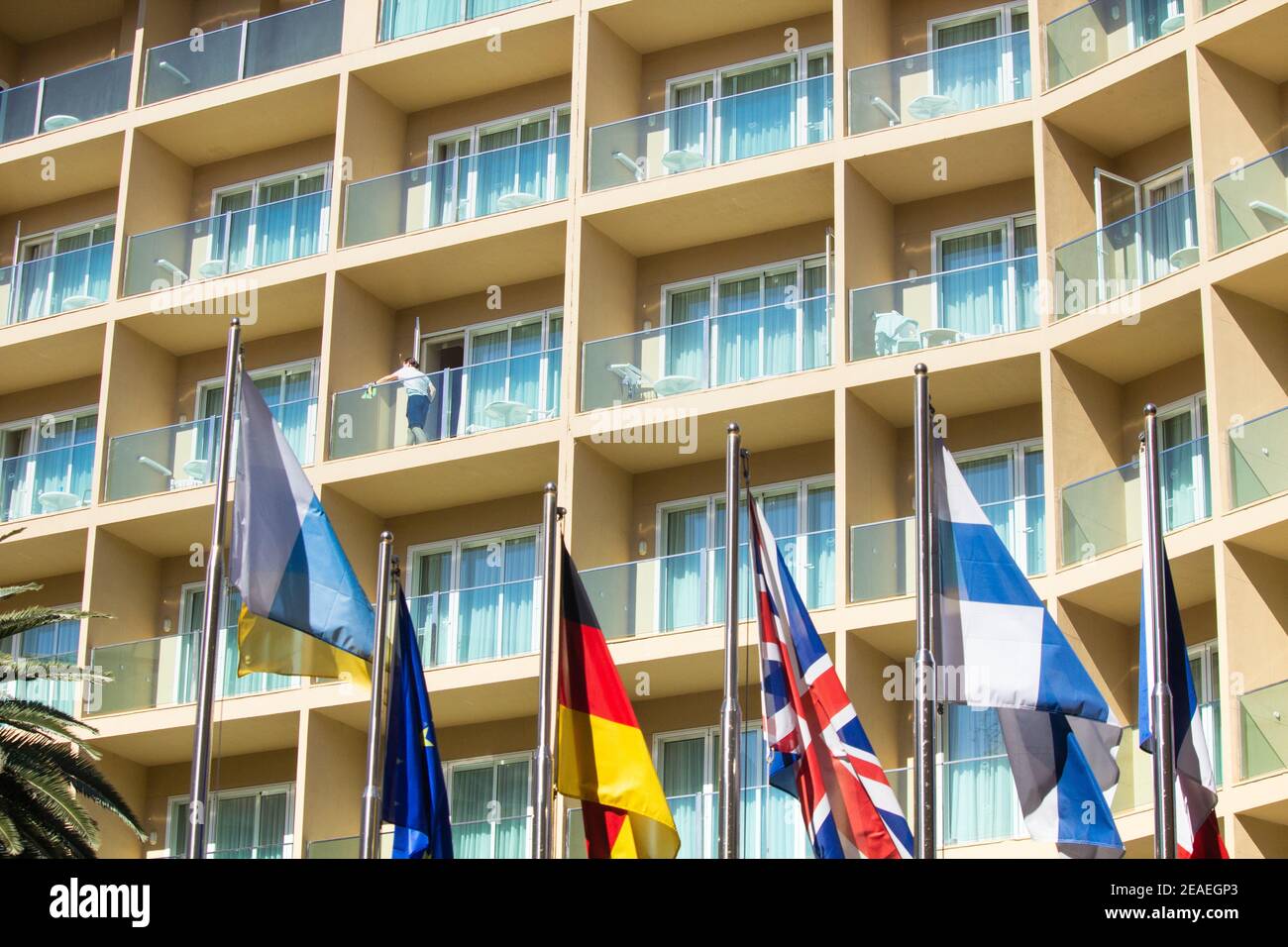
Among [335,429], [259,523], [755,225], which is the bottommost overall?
[259,523]

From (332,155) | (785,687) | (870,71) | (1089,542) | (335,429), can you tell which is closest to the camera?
(785,687)

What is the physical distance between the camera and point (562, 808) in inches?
1425

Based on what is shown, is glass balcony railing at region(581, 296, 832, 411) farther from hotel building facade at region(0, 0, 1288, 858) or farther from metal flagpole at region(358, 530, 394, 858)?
metal flagpole at region(358, 530, 394, 858)

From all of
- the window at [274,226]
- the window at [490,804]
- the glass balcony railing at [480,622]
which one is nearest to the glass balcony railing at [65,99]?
the window at [274,226]

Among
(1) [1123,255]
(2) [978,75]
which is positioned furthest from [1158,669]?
(2) [978,75]

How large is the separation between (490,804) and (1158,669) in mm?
16087

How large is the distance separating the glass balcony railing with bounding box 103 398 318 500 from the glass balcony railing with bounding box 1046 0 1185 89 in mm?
14069

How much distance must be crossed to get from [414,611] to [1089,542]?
37.6ft

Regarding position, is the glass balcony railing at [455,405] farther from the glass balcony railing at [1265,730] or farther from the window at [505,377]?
the glass balcony railing at [1265,730]

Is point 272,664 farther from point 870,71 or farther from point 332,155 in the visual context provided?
point 332,155

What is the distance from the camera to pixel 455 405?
3994 cm

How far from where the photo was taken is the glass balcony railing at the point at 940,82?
1467 inches

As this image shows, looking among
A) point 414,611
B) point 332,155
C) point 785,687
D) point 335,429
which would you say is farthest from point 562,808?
point 332,155
